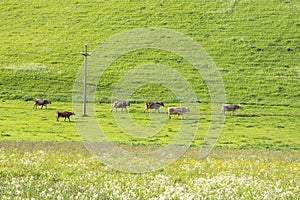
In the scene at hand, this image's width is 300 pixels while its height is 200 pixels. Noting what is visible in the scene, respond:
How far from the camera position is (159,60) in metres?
77.9

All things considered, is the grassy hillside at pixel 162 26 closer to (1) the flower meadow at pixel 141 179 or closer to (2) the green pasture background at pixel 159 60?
(2) the green pasture background at pixel 159 60

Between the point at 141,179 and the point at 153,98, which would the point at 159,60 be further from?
the point at 141,179

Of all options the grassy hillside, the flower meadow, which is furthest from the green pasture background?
the flower meadow

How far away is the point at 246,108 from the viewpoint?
5656 centimetres

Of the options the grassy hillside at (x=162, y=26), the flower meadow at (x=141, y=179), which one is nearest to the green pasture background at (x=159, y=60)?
the grassy hillside at (x=162, y=26)

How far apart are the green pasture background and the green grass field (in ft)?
0.49

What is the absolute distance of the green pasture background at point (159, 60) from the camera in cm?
4250

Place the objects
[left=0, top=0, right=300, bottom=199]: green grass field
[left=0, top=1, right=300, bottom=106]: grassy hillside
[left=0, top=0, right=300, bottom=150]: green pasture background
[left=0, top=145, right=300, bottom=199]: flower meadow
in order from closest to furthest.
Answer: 1. [left=0, top=145, right=300, bottom=199]: flower meadow
2. [left=0, top=0, right=300, bottom=199]: green grass field
3. [left=0, top=0, right=300, bottom=150]: green pasture background
4. [left=0, top=1, right=300, bottom=106]: grassy hillside

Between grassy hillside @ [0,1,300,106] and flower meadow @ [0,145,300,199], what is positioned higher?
grassy hillside @ [0,1,300,106]

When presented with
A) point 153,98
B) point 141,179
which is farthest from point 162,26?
point 141,179

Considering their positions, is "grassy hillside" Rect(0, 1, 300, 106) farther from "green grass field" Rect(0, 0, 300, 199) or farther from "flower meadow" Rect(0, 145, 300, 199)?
"flower meadow" Rect(0, 145, 300, 199)

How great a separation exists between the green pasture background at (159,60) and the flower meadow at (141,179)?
1255 centimetres

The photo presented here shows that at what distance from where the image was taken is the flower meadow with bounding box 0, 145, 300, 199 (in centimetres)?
1418

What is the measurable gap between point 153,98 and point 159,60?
16470 millimetres
